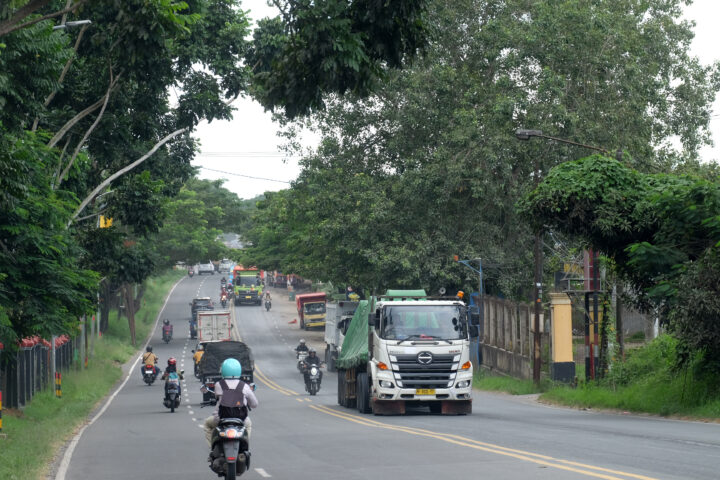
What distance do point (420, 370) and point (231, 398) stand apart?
11.3m

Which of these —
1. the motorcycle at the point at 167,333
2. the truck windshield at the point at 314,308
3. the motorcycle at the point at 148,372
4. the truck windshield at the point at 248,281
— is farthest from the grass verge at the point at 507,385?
the truck windshield at the point at 248,281

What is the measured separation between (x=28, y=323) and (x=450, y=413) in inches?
412

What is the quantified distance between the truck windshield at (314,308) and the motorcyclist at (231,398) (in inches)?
2669

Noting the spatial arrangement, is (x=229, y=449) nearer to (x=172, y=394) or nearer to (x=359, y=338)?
(x=359, y=338)

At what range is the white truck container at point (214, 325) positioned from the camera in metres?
64.2

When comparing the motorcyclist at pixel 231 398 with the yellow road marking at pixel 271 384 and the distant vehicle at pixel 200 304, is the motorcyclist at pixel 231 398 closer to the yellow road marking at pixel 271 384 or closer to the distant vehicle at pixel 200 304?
the yellow road marking at pixel 271 384

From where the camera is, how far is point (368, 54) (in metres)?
13.5

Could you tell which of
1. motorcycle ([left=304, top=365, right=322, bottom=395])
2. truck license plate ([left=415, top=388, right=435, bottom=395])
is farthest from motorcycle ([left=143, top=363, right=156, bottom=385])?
truck license plate ([left=415, top=388, right=435, bottom=395])

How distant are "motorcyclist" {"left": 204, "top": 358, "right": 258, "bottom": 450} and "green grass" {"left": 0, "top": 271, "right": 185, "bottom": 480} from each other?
3.82 m

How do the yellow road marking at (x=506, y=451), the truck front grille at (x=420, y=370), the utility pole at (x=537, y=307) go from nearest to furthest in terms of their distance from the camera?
the yellow road marking at (x=506, y=451)
the truck front grille at (x=420, y=370)
the utility pole at (x=537, y=307)

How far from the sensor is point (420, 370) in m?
22.5

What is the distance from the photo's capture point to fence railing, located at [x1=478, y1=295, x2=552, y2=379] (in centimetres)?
3984

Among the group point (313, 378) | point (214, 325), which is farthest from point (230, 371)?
point (214, 325)

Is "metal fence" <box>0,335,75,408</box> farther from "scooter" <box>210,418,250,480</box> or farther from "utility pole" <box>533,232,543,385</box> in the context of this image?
"utility pole" <box>533,232,543,385</box>
